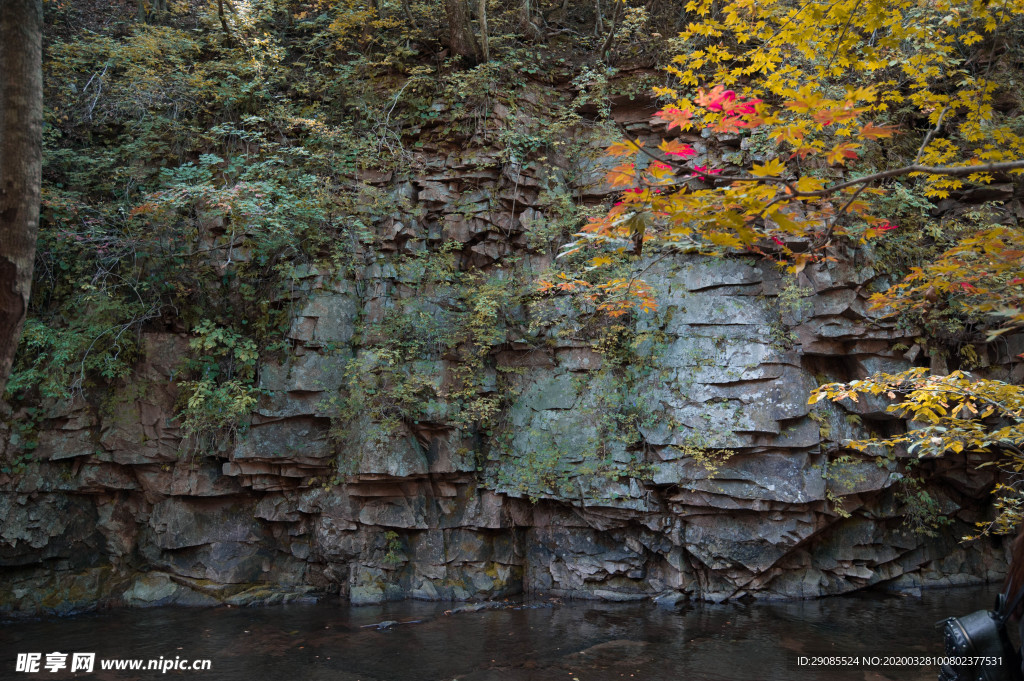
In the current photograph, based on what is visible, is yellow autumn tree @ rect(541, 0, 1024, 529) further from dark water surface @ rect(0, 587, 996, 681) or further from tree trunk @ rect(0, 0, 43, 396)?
tree trunk @ rect(0, 0, 43, 396)

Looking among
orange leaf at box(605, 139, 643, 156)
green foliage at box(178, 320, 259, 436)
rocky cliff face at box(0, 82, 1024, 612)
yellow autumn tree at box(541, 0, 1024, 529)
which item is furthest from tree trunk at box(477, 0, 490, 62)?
orange leaf at box(605, 139, 643, 156)

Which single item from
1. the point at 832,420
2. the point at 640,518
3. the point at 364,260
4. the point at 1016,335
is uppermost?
the point at 364,260

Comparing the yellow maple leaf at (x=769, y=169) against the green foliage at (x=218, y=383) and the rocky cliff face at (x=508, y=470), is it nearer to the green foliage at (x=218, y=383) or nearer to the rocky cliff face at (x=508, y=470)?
the rocky cliff face at (x=508, y=470)

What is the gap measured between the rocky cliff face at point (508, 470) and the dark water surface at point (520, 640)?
17.1 inches

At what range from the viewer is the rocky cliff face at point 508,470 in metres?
7.00

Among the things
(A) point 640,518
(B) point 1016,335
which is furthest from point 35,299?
(B) point 1016,335

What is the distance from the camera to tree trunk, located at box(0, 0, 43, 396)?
2721 mm

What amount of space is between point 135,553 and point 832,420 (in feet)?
29.8

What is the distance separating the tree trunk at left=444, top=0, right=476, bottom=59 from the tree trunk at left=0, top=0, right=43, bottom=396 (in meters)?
6.81

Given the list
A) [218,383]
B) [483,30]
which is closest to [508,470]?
[218,383]

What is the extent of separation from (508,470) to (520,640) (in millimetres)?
2108

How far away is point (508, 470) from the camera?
24.8ft

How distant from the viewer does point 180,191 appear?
692cm

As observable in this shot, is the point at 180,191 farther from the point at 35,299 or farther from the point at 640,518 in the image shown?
the point at 640,518
